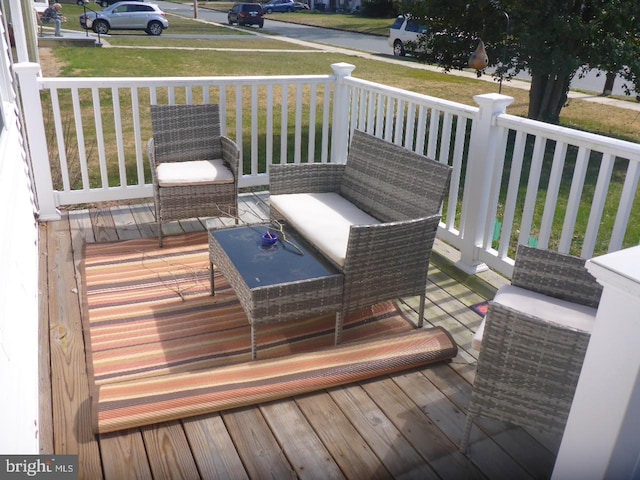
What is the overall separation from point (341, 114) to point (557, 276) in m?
3.07

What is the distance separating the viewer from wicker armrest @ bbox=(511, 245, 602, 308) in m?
→ 2.27

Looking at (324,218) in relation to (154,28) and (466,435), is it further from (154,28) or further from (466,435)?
(154,28)

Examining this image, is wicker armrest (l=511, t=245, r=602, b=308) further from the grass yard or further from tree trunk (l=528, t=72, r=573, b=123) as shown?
tree trunk (l=528, t=72, r=573, b=123)

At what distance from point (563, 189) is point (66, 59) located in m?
12.2

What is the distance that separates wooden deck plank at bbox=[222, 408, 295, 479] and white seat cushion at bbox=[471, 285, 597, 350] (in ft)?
2.68

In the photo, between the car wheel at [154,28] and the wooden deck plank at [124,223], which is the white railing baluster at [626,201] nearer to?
the wooden deck plank at [124,223]

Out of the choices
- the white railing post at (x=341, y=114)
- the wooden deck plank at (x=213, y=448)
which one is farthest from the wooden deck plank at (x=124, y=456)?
the white railing post at (x=341, y=114)

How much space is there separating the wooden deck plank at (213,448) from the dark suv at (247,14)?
28.7 metres

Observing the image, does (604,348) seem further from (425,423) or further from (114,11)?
(114,11)

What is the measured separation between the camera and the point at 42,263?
11.8 ft

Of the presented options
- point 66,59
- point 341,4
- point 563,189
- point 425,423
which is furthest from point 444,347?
point 341,4

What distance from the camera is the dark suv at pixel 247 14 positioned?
93.4 ft

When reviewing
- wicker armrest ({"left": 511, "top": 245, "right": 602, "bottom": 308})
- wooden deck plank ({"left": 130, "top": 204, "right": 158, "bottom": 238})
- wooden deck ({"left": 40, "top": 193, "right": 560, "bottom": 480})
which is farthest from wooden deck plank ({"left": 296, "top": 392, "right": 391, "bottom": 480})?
wooden deck plank ({"left": 130, "top": 204, "right": 158, "bottom": 238})

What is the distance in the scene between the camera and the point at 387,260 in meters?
2.80
